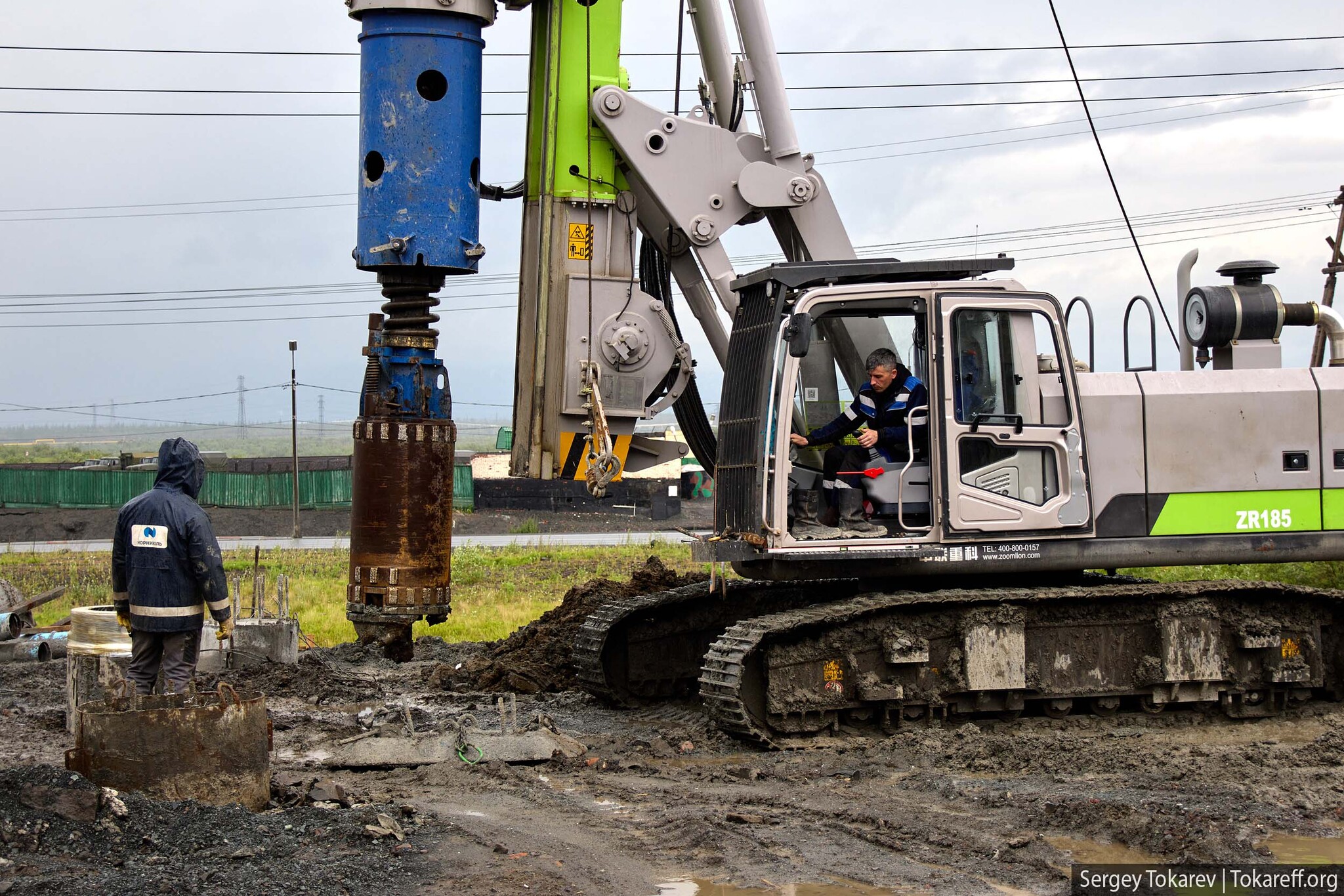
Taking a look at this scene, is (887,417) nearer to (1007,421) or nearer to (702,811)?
(1007,421)

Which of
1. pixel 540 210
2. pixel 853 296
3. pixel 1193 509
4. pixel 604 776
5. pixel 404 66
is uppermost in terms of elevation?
pixel 404 66

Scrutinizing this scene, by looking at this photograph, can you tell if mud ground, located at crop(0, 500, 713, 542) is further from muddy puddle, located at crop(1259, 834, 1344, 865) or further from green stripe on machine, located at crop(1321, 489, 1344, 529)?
muddy puddle, located at crop(1259, 834, 1344, 865)

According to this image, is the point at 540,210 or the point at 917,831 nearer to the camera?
the point at 917,831

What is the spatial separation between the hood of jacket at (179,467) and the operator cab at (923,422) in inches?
130

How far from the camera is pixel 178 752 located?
674 cm

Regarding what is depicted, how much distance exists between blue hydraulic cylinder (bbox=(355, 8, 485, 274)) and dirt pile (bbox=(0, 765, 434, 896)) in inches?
158

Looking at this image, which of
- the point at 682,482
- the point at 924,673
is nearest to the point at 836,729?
the point at 924,673

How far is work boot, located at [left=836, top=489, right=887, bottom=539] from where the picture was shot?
29.5 ft

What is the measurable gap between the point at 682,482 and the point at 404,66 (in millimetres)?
33124

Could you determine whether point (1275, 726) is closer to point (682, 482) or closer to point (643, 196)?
point (643, 196)

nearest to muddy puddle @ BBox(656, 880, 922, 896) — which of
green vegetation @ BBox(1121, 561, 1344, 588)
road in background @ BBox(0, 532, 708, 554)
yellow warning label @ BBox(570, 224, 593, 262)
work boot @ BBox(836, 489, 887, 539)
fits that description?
work boot @ BBox(836, 489, 887, 539)

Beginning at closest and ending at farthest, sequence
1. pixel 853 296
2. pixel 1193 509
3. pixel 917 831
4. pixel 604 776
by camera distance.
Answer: pixel 917 831 → pixel 604 776 → pixel 853 296 → pixel 1193 509

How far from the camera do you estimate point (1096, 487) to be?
930cm

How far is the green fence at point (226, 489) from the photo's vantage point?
1590 inches
